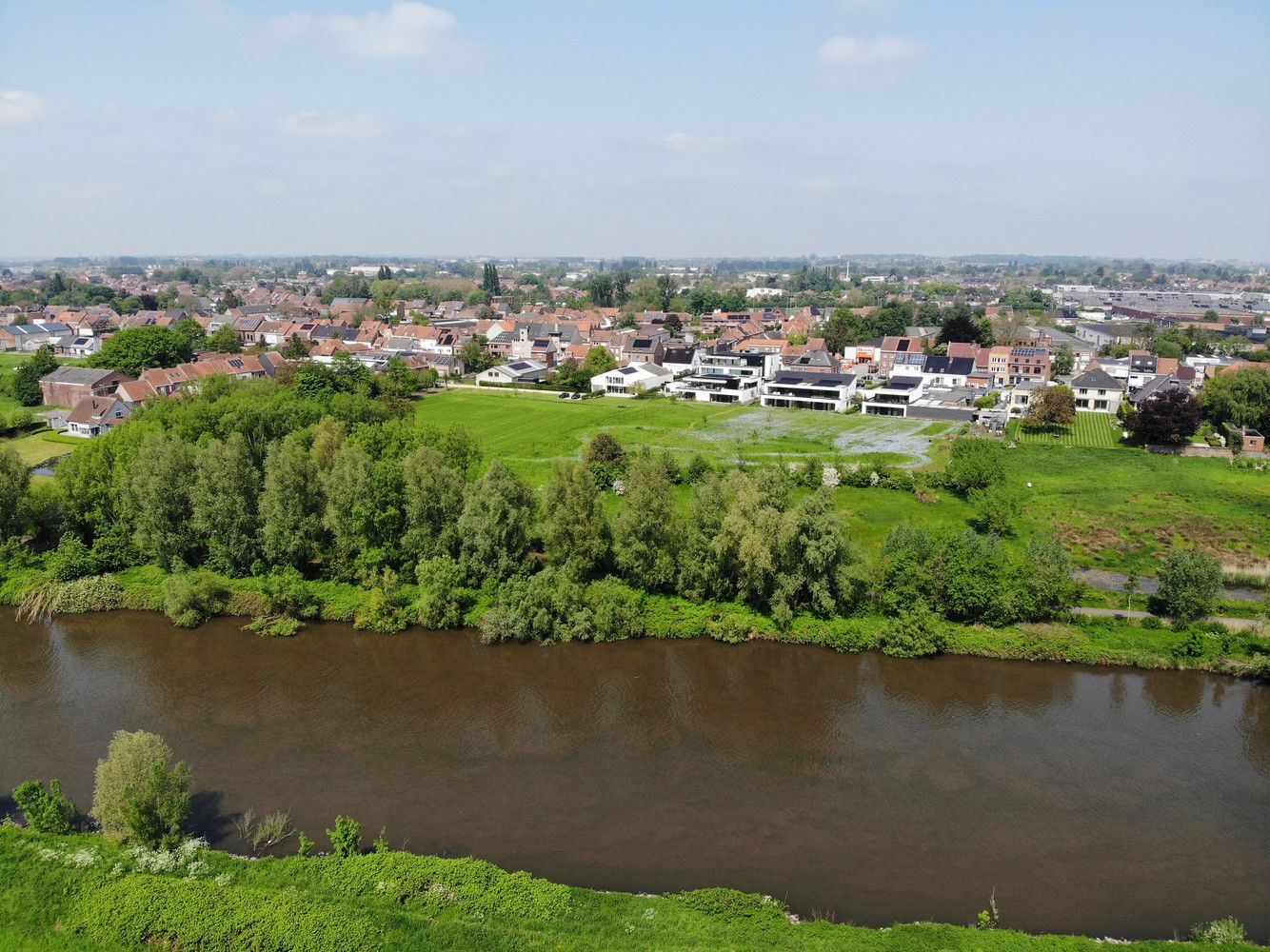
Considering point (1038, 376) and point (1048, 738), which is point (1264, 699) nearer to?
point (1048, 738)


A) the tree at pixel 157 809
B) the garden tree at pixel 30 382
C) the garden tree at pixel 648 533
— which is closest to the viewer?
the tree at pixel 157 809

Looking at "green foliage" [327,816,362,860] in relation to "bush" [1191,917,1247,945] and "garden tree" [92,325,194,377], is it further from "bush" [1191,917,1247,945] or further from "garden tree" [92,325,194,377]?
"garden tree" [92,325,194,377]

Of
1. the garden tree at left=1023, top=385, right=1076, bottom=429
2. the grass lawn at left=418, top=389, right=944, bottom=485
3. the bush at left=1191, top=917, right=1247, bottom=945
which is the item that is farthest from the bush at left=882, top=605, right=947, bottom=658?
the garden tree at left=1023, top=385, right=1076, bottom=429

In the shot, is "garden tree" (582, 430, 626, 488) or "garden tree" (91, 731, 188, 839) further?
"garden tree" (582, 430, 626, 488)

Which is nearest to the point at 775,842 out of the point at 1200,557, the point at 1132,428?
the point at 1200,557

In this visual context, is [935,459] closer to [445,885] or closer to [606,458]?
[606,458]

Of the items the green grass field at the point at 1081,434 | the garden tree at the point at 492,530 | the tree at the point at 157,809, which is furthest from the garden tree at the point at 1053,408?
the tree at the point at 157,809

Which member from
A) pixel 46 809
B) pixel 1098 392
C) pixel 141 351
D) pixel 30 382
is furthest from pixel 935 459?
pixel 30 382

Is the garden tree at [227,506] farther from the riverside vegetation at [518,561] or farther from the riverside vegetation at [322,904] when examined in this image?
the riverside vegetation at [322,904]
